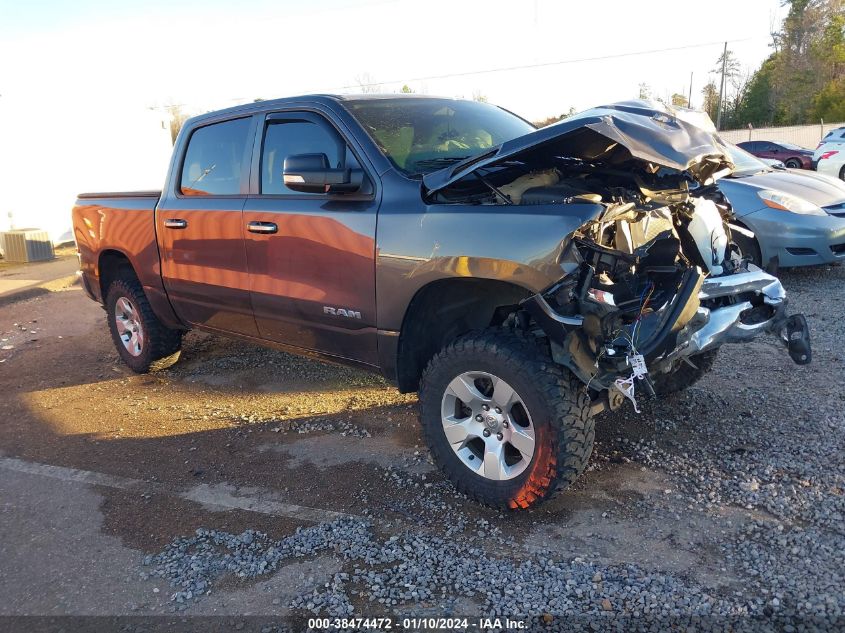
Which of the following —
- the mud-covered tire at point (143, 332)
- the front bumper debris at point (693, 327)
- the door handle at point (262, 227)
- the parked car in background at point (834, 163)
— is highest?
the parked car in background at point (834, 163)

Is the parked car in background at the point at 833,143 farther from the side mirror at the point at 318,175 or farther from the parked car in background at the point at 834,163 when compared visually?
the side mirror at the point at 318,175

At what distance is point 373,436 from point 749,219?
484 centimetres

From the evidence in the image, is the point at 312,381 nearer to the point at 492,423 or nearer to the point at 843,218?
the point at 492,423

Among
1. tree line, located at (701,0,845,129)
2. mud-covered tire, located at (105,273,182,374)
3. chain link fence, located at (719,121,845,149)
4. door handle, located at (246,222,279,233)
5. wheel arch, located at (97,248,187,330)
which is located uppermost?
tree line, located at (701,0,845,129)

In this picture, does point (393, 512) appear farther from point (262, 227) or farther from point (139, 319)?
point (139, 319)

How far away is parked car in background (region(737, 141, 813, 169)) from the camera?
2423 cm

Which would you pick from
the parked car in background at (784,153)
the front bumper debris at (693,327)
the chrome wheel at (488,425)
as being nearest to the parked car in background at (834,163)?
the parked car in background at (784,153)

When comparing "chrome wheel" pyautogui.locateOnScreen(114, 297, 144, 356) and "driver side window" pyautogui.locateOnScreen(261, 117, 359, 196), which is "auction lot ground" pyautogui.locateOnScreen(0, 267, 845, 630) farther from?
"driver side window" pyautogui.locateOnScreen(261, 117, 359, 196)

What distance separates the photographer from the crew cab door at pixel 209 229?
438 cm

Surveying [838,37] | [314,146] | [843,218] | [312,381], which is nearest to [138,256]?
[312,381]

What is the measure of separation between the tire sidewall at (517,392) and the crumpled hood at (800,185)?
5075 mm

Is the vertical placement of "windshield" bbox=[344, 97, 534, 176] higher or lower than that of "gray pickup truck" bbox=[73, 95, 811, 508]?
higher

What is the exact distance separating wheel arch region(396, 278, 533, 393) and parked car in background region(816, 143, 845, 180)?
14.2 meters

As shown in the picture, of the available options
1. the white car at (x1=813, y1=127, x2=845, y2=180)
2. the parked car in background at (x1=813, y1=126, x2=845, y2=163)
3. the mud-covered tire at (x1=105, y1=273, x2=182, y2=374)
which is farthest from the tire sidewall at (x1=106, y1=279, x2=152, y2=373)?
the parked car in background at (x1=813, y1=126, x2=845, y2=163)
